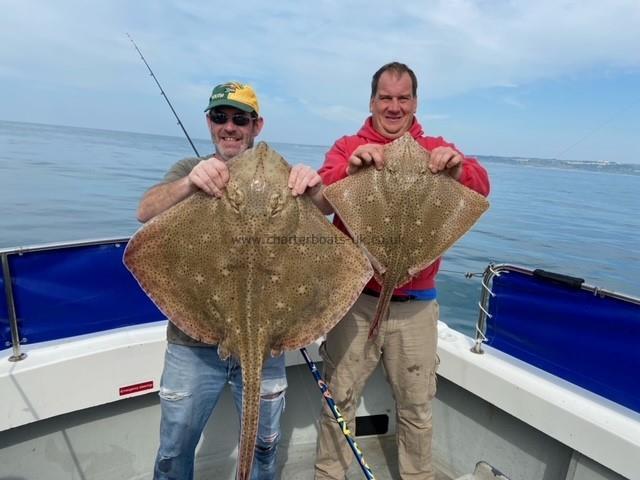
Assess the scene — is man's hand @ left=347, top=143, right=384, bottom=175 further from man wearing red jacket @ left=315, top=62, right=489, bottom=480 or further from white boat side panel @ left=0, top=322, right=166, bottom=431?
white boat side panel @ left=0, top=322, right=166, bottom=431

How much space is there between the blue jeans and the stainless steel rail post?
135 centimetres

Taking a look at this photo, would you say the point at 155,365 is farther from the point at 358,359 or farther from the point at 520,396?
the point at 520,396

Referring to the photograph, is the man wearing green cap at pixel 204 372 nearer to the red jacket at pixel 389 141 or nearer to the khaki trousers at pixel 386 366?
the red jacket at pixel 389 141

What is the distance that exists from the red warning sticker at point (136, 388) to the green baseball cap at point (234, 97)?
232 cm

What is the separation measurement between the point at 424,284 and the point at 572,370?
1.50 meters

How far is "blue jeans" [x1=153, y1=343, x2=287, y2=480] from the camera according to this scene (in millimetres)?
2676

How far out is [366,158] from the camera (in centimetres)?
277

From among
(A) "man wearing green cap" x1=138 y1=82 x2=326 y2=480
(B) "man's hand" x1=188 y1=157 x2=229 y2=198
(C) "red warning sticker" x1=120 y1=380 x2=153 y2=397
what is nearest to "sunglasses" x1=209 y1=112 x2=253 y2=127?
(A) "man wearing green cap" x1=138 y1=82 x2=326 y2=480

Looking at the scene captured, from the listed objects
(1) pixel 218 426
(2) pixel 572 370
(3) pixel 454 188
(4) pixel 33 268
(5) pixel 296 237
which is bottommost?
(1) pixel 218 426

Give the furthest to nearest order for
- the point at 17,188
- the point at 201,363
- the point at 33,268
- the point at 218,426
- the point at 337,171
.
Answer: the point at 17,188 < the point at 218,426 < the point at 33,268 < the point at 337,171 < the point at 201,363

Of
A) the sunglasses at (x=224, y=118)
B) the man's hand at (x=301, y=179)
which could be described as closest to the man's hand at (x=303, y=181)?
the man's hand at (x=301, y=179)

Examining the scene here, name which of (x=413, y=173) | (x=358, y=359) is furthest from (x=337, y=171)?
(x=358, y=359)

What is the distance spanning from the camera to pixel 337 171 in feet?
9.90

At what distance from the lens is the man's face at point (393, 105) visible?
10.5 ft
